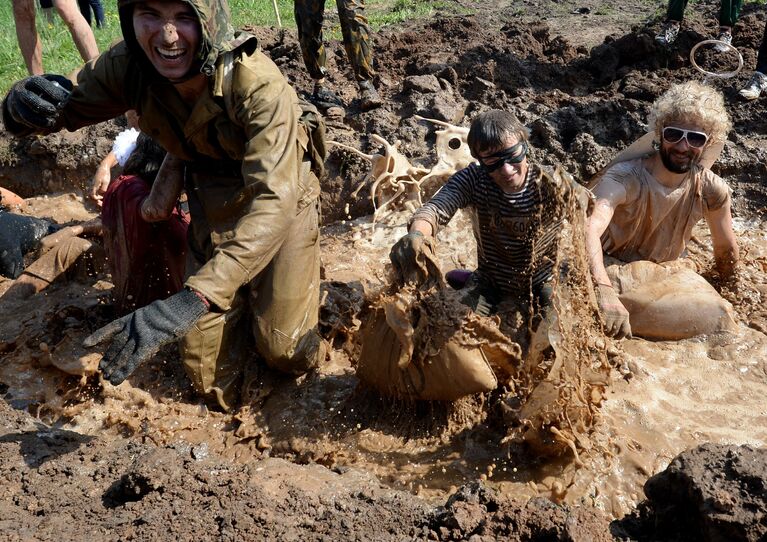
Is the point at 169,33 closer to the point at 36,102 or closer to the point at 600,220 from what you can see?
the point at 36,102

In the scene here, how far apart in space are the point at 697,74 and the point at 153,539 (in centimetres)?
560

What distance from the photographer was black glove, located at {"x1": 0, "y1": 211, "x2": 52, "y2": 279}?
4734 mm

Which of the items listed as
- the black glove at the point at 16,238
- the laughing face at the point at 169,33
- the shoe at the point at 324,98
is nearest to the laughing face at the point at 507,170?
the laughing face at the point at 169,33

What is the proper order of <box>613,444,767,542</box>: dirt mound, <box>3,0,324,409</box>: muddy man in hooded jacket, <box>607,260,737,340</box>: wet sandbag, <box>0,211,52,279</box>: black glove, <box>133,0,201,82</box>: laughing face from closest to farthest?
<box>613,444,767,542</box>: dirt mound → <box>3,0,324,409</box>: muddy man in hooded jacket → <box>133,0,201,82</box>: laughing face → <box>607,260,737,340</box>: wet sandbag → <box>0,211,52,279</box>: black glove

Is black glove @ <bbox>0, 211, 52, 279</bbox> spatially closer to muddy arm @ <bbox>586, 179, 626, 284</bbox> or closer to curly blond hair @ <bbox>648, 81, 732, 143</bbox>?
muddy arm @ <bbox>586, 179, 626, 284</bbox>

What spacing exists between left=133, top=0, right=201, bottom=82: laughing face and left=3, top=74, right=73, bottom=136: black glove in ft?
1.95

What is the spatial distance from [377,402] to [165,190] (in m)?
1.54

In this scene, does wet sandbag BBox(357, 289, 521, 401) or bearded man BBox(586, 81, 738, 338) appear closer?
wet sandbag BBox(357, 289, 521, 401)

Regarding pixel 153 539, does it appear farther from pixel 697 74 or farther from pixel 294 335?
pixel 697 74

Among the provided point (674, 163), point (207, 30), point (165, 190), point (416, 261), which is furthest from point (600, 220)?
point (165, 190)

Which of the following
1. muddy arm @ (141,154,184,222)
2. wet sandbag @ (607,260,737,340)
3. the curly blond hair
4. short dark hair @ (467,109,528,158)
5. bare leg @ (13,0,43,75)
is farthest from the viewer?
bare leg @ (13,0,43,75)

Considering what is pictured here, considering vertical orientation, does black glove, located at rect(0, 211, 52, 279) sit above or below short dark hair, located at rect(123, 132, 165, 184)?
below

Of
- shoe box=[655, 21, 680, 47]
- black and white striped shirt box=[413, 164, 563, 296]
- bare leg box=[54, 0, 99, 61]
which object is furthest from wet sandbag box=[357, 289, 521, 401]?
shoe box=[655, 21, 680, 47]

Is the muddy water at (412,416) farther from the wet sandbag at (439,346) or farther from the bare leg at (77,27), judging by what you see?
the bare leg at (77,27)
